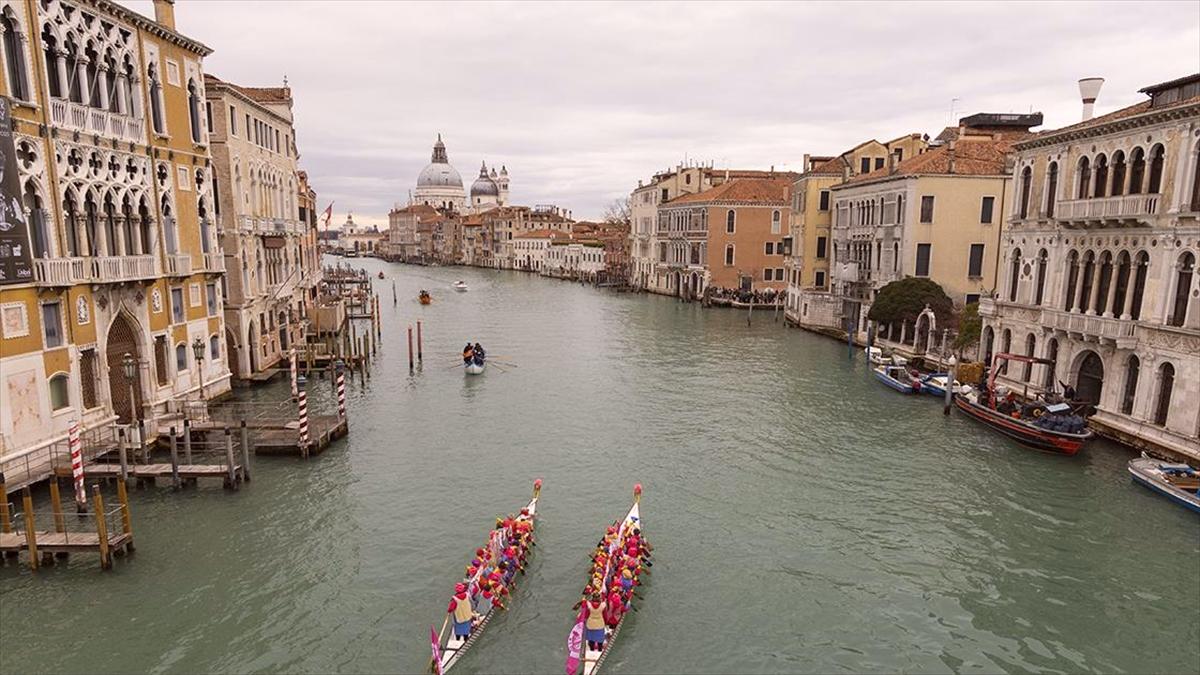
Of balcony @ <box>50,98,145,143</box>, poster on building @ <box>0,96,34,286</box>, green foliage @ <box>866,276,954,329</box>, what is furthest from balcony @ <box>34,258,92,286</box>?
green foliage @ <box>866,276,954,329</box>

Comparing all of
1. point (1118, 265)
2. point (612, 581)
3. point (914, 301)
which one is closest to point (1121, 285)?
point (1118, 265)

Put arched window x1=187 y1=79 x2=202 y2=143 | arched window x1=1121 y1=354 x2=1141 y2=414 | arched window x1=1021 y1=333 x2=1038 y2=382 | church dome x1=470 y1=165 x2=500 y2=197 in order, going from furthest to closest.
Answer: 1. church dome x1=470 y1=165 x2=500 y2=197
2. arched window x1=1021 y1=333 x2=1038 y2=382
3. arched window x1=187 y1=79 x2=202 y2=143
4. arched window x1=1121 y1=354 x2=1141 y2=414

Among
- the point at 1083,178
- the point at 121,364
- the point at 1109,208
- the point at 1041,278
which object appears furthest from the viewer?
the point at 1041,278

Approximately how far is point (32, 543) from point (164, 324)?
347 inches

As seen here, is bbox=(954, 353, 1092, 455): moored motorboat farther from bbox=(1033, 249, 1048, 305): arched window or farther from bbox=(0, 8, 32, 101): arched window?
bbox=(0, 8, 32, 101): arched window

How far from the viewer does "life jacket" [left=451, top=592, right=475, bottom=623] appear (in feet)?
35.0

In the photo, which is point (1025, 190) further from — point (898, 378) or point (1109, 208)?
point (898, 378)

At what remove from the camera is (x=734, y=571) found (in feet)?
44.5

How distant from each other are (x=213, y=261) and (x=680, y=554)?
56.8 feet

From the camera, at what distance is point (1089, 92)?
23.0m

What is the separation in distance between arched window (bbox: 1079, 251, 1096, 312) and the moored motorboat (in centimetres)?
199

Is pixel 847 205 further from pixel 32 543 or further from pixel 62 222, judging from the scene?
pixel 32 543

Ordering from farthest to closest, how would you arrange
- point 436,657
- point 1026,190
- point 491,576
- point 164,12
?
point 1026,190 → point 164,12 → point 491,576 → point 436,657


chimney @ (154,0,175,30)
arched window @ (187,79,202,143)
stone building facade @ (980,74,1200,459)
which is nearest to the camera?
stone building facade @ (980,74,1200,459)
